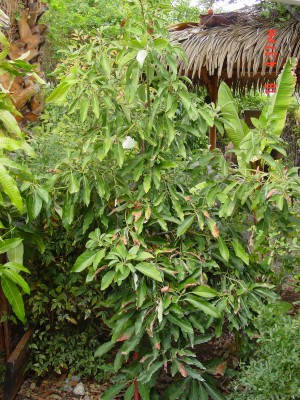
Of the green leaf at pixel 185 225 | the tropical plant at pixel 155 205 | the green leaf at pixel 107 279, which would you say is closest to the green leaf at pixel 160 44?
the tropical plant at pixel 155 205

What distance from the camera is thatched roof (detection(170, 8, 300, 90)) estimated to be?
5434 mm

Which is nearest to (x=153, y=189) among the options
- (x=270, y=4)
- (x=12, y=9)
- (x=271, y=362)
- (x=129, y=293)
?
(x=129, y=293)

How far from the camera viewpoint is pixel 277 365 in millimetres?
2455

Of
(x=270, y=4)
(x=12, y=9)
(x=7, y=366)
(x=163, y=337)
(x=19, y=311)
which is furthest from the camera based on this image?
(x=270, y=4)

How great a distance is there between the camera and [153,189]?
8.75 ft

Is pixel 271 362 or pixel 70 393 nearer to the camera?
pixel 271 362

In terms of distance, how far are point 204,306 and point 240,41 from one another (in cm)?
395

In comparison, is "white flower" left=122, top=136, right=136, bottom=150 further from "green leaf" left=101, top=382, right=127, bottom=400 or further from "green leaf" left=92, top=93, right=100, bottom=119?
"green leaf" left=101, top=382, right=127, bottom=400

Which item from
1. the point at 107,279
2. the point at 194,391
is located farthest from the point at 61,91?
the point at 194,391

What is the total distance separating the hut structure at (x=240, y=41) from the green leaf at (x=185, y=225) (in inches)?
118

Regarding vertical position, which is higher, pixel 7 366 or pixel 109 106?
pixel 109 106

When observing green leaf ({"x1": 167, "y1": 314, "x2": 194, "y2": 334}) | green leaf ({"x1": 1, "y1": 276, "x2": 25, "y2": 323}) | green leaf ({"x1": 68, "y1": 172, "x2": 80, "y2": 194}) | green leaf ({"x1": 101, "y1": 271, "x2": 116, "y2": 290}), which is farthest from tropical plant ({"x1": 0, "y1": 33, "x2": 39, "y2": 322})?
green leaf ({"x1": 167, "y1": 314, "x2": 194, "y2": 334})

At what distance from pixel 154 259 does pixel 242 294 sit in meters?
0.51

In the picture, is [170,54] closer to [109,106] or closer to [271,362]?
[109,106]
